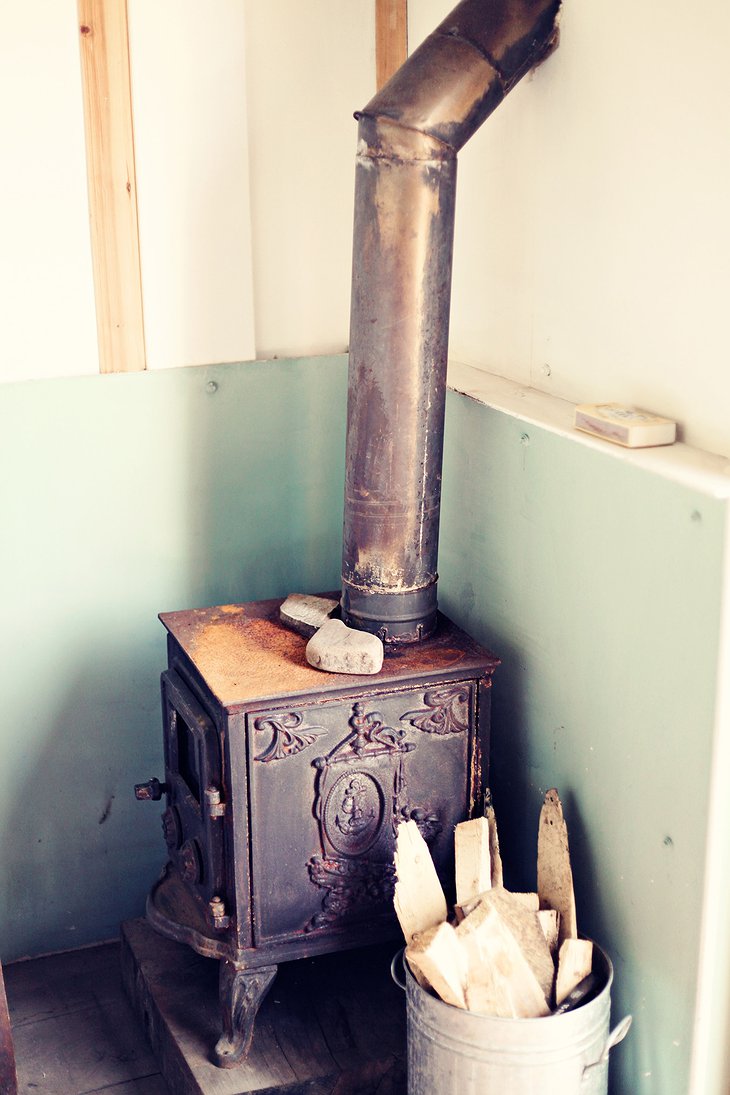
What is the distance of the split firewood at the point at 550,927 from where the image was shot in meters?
2.12

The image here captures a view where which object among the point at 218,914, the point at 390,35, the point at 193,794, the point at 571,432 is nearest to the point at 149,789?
the point at 193,794

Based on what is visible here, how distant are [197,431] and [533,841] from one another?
112 centimetres

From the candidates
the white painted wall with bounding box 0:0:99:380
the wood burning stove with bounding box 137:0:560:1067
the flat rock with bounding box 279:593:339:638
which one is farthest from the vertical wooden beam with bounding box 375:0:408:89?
the flat rock with bounding box 279:593:339:638

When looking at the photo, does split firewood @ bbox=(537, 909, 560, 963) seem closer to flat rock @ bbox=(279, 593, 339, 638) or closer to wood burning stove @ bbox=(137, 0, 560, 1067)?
wood burning stove @ bbox=(137, 0, 560, 1067)

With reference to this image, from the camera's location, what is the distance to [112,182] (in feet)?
8.34

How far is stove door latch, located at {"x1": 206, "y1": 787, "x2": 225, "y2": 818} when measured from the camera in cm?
222

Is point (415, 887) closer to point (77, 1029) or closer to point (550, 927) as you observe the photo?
point (550, 927)

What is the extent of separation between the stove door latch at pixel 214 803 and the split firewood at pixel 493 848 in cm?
49

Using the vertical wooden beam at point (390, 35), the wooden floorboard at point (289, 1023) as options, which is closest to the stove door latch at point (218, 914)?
the wooden floorboard at point (289, 1023)

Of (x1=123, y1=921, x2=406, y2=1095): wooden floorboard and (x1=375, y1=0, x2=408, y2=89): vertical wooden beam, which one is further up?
(x1=375, y1=0, x2=408, y2=89): vertical wooden beam

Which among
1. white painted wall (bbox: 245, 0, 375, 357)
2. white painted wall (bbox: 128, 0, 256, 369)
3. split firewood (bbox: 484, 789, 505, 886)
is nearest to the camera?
split firewood (bbox: 484, 789, 505, 886)

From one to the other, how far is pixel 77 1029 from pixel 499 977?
1.11 metres

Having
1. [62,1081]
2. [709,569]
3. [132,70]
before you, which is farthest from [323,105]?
[62,1081]

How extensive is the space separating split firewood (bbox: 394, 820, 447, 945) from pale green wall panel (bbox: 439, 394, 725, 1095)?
28cm
